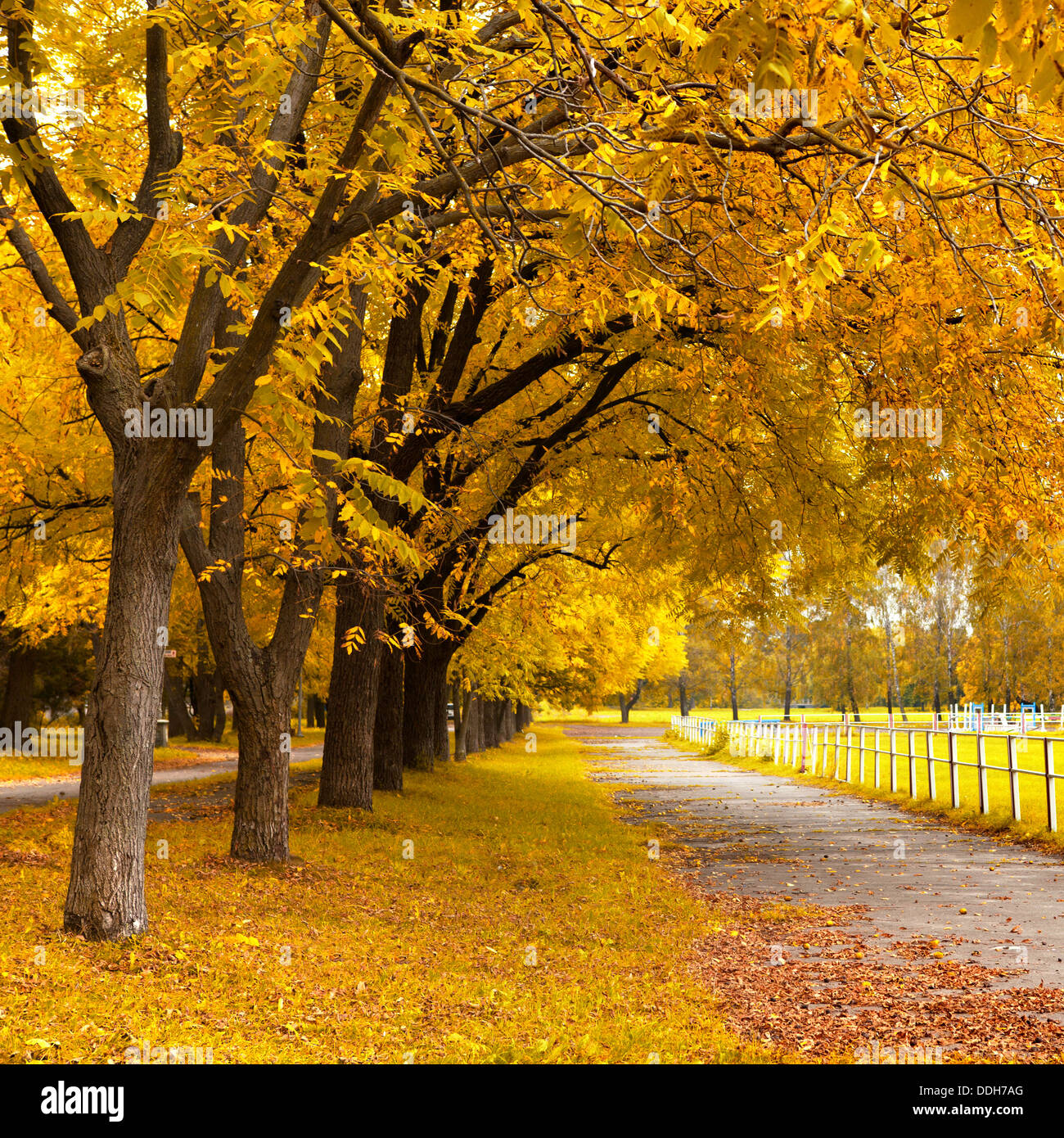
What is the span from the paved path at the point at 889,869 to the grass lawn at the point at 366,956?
5.03 ft

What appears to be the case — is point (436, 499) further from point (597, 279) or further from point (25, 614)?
point (25, 614)

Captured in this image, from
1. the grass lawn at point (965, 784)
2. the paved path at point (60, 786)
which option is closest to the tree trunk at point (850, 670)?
the grass lawn at point (965, 784)

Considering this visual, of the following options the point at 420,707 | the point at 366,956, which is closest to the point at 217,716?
the point at 420,707

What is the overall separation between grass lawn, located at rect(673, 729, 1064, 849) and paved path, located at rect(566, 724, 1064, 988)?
18.4 inches

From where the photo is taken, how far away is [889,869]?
1223cm

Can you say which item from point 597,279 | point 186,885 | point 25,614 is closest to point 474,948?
point 186,885

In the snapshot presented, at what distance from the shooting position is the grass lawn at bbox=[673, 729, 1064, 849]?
589 inches

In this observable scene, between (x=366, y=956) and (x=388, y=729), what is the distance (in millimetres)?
9272

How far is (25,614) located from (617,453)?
12.1 metres

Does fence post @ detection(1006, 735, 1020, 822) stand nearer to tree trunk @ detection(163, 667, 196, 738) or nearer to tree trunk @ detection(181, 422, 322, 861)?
tree trunk @ detection(181, 422, 322, 861)

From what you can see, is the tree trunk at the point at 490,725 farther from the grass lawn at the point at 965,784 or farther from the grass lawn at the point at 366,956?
the grass lawn at the point at 366,956

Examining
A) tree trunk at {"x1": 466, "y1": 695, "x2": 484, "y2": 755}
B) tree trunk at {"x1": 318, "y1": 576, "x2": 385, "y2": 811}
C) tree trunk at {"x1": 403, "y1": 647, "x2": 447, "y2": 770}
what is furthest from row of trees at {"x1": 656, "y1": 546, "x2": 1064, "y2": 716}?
tree trunk at {"x1": 318, "y1": 576, "x2": 385, "y2": 811}

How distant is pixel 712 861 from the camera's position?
13.7 metres

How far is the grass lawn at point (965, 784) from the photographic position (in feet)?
49.1
